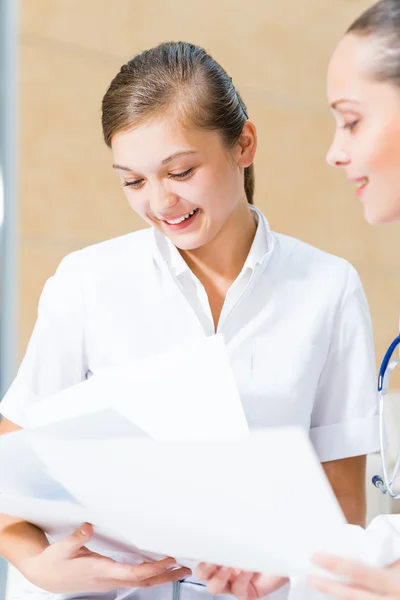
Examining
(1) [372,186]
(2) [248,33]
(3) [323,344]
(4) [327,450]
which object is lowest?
(4) [327,450]

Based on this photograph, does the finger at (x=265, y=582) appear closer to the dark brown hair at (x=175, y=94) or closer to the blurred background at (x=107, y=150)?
the dark brown hair at (x=175, y=94)

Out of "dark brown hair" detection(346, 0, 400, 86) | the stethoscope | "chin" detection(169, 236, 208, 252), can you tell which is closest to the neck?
"chin" detection(169, 236, 208, 252)

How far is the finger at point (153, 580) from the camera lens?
939 millimetres

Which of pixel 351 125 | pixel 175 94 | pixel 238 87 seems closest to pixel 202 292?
pixel 175 94

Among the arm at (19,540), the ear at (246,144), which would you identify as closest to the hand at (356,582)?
the arm at (19,540)

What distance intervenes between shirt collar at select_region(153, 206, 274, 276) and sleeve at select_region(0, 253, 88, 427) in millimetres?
134

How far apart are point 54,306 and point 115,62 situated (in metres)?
1.40

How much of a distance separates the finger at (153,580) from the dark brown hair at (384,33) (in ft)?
1.94

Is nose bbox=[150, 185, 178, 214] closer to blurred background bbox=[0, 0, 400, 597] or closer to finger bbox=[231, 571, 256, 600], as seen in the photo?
finger bbox=[231, 571, 256, 600]

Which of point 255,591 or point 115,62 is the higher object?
point 115,62

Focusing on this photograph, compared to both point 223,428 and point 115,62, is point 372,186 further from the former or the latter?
point 115,62

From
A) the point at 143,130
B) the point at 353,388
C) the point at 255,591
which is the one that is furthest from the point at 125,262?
the point at 255,591

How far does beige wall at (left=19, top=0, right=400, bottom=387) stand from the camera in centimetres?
228

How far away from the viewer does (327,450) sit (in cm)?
122
